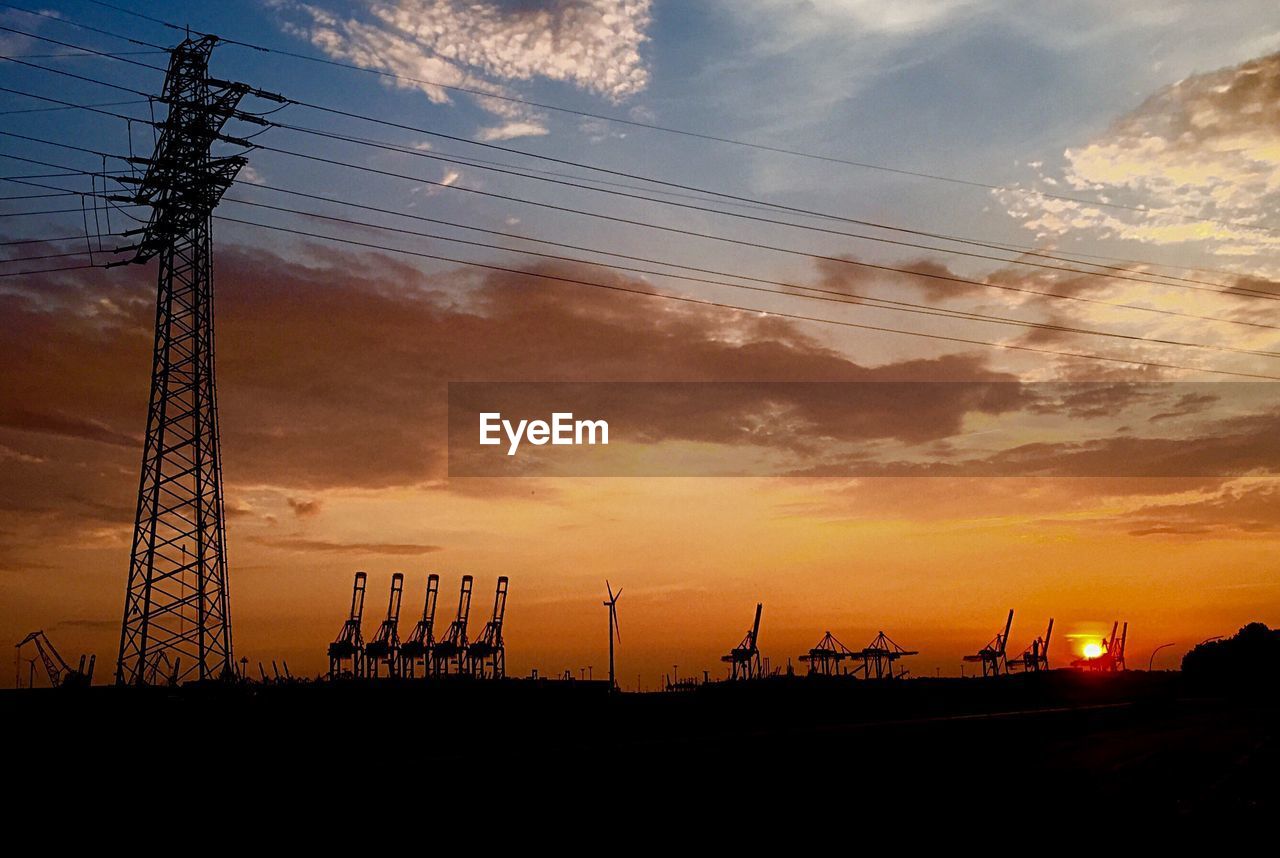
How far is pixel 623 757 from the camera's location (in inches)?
1672

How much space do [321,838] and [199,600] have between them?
98.3 feet

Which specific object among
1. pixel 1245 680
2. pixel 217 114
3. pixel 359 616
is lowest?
pixel 1245 680

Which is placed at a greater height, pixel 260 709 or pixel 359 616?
pixel 359 616

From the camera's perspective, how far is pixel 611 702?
8519cm

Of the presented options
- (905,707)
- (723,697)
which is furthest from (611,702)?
(905,707)

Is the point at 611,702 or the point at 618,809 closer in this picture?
the point at 618,809

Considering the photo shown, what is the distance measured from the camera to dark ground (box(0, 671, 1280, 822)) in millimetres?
30453

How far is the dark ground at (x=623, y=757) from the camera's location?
30453mm

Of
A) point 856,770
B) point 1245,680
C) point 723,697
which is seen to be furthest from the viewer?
point 1245,680

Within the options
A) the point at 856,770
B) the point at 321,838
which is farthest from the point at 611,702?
the point at 321,838

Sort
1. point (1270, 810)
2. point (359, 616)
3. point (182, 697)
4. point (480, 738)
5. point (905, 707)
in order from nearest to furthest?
1. point (1270, 810)
2. point (182, 697)
3. point (480, 738)
4. point (905, 707)
5. point (359, 616)

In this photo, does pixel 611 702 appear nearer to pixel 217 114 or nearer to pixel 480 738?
pixel 480 738

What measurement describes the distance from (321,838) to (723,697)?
8051 cm

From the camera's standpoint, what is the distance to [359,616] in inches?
5842
